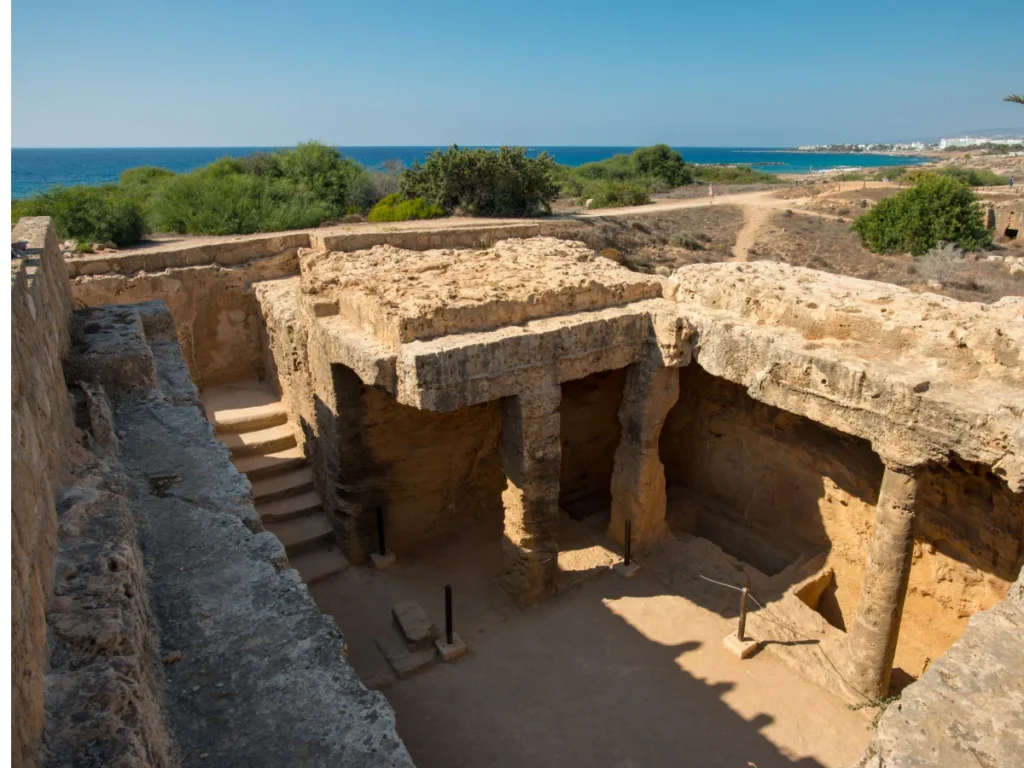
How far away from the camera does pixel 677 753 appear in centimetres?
593

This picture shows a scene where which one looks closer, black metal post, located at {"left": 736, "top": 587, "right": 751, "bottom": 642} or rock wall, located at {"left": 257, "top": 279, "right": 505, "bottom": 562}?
black metal post, located at {"left": 736, "top": 587, "right": 751, "bottom": 642}

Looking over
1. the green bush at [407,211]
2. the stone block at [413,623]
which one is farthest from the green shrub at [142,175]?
the stone block at [413,623]

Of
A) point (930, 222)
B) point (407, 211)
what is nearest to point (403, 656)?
point (407, 211)

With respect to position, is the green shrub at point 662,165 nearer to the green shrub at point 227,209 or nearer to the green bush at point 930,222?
the green bush at point 930,222

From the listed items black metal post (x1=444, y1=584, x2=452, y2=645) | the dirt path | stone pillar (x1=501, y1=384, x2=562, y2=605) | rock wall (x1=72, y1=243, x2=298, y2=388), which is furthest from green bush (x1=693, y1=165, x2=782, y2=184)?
black metal post (x1=444, y1=584, x2=452, y2=645)

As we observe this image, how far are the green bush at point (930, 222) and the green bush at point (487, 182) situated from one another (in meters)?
10.4

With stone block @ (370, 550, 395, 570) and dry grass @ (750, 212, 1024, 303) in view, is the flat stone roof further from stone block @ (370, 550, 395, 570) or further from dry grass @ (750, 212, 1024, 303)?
dry grass @ (750, 212, 1024, 303)

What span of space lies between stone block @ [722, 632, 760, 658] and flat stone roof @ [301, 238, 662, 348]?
368 cm

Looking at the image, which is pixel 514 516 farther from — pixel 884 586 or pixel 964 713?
pixel 964 713

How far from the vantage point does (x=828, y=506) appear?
808cm

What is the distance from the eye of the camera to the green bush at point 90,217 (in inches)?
489

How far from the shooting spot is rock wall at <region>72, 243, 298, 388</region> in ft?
33.4

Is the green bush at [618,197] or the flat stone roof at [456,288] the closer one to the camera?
the flat stone roof at [456,288]

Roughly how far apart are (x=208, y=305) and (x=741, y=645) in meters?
8.74
